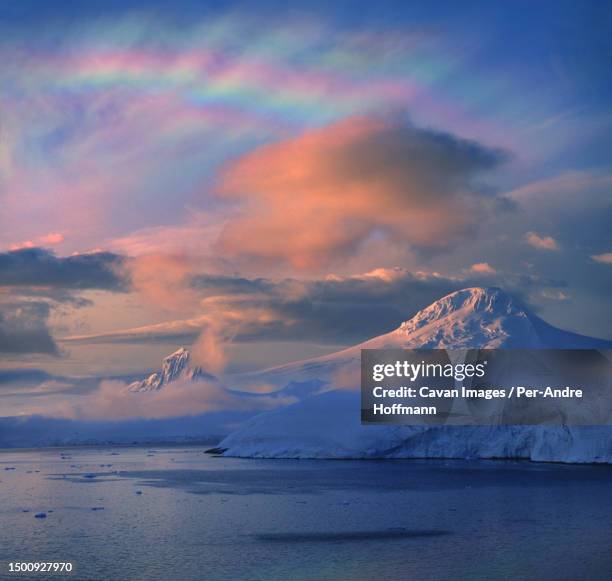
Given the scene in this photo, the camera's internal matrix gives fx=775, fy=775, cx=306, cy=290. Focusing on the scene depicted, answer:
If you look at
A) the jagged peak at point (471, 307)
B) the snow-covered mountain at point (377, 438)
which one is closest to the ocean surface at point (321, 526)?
the snow-covered mountain at point (377, 438)

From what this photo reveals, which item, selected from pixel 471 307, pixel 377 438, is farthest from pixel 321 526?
pixel 471 307

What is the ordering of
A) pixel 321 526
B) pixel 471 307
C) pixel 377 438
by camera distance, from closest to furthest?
pixel 321 526, pixel 377 438, pixel 471 307

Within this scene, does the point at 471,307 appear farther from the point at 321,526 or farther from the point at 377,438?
the point at 321,526

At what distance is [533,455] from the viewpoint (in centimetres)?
7275

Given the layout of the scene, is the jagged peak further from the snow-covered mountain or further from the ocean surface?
the ocean surface

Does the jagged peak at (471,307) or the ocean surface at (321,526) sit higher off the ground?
the jagged peak at (471,307)

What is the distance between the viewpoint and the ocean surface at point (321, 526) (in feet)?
81.4

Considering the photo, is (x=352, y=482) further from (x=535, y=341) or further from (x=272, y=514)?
(x=535, y=341)

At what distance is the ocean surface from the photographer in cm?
2481

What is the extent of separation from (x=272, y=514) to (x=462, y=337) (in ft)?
234

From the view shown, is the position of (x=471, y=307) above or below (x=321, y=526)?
above

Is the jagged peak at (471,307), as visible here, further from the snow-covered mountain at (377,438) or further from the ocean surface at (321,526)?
the ocean surface at (321,526)

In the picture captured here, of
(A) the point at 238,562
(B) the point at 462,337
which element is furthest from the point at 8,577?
(B) the point at 462,337

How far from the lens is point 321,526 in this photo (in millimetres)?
33531
